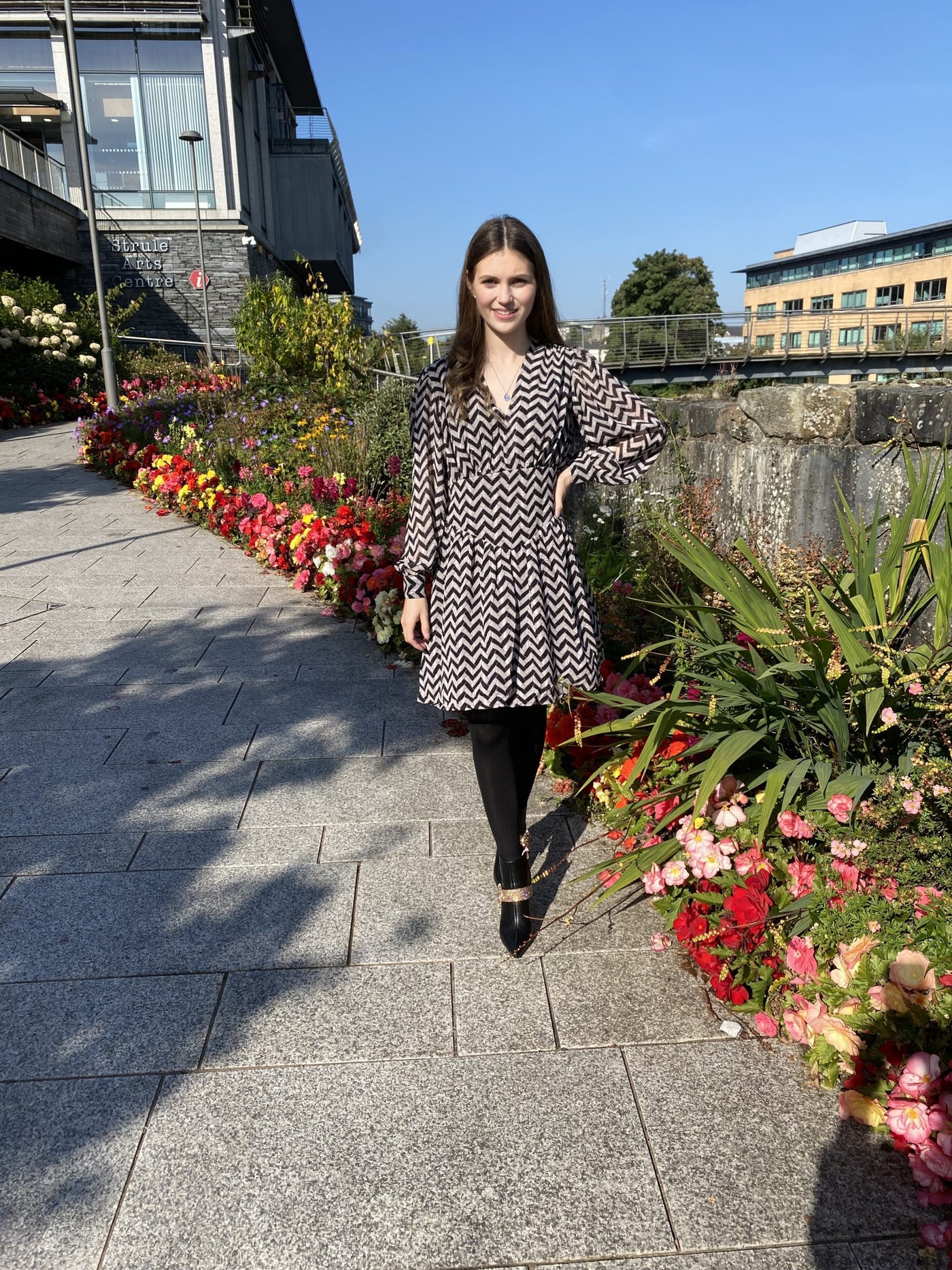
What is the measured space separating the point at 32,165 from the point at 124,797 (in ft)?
79.3

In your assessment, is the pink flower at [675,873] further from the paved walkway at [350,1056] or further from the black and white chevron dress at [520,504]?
the black and white chevron dress at [520,504]

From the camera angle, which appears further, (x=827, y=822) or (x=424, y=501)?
(x=424, y=501)

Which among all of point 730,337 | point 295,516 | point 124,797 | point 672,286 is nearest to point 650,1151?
A: point 124,797

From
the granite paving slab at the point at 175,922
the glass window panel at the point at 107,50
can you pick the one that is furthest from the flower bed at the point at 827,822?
the glass window panel at the point at 107,50

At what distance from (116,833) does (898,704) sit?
8.59 ft

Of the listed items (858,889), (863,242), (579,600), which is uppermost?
(863,242)

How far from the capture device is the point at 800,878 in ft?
7.91

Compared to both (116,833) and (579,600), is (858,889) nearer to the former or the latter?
(579,600)

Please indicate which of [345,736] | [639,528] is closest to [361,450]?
[639,528]

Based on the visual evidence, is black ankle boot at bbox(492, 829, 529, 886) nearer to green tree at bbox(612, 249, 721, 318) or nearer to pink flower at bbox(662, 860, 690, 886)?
pink flower at bbox(662, 860, 690, 886)

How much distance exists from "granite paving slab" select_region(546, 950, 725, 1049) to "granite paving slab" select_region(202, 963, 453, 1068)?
0.31 meters

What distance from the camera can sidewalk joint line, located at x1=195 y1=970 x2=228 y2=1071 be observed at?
2.27m

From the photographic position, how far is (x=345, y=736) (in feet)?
14.1

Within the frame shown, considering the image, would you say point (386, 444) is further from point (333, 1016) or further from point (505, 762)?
point (333, 1016)
